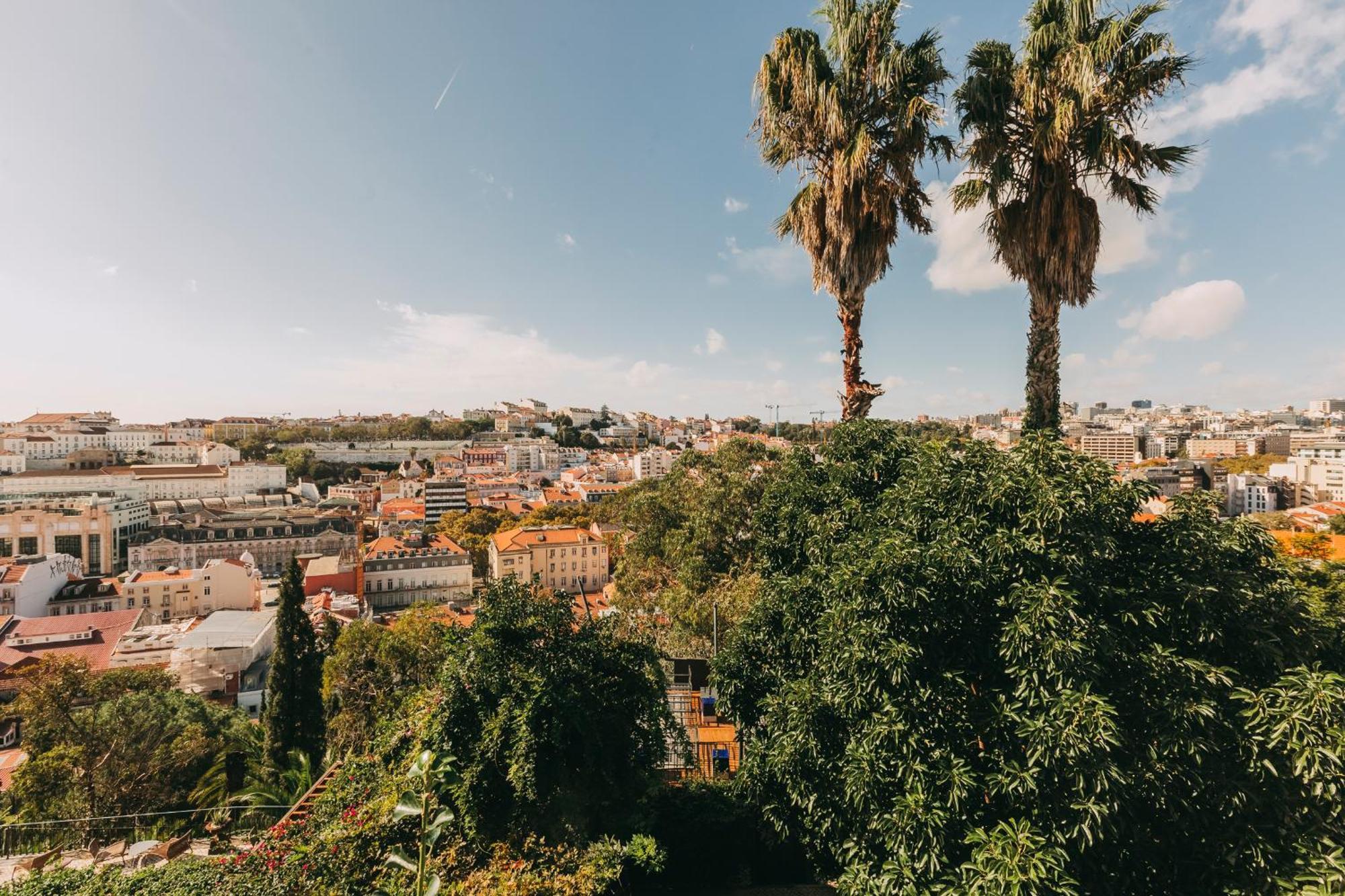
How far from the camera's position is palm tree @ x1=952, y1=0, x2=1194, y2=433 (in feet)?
16.4

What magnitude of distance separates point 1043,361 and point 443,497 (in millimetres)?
70662

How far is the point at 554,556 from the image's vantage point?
138 ft

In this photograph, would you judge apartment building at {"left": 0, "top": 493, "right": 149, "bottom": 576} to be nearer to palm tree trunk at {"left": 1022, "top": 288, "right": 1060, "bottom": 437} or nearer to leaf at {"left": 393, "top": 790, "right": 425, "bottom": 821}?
leaf at {"left": 393, "top": 790, "right": 425, "bottom": 821}

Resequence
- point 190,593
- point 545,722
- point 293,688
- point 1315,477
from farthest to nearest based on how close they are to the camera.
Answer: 1. point 1315,477
2. point 190,593
3. point 293,688
4. point 545,722

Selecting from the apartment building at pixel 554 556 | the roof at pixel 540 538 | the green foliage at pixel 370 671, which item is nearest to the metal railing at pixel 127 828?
the green foliage at pixel 370 671

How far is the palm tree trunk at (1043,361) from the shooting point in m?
5.70

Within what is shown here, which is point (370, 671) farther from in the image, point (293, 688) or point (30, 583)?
point (30, 583)

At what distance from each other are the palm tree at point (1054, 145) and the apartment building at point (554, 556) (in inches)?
1476

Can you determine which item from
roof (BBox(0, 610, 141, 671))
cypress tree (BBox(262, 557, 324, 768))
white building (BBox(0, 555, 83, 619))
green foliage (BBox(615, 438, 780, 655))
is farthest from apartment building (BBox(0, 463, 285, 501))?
green foliage (BBox(615, 438, 780, 655))

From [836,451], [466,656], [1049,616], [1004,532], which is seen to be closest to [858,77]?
[836,451]

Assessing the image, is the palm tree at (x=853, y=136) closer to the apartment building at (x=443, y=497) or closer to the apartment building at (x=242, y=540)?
the apartment building at (x=242, y=540)

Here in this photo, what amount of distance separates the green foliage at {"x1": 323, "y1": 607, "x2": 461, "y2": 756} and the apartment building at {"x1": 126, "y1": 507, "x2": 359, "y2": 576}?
4391 centimetres

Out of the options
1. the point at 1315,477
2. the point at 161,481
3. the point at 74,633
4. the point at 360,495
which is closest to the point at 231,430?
the point at 161,481

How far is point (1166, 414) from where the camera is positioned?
620 ft
